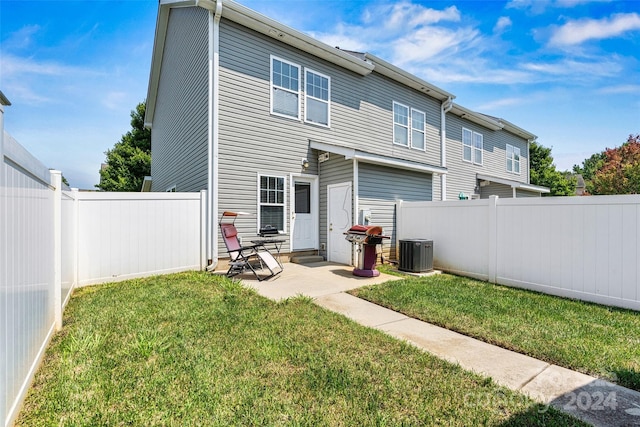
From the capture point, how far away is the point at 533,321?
3.99 meters

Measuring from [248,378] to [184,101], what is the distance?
943cm

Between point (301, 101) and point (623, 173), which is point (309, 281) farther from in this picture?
point (623, 173)

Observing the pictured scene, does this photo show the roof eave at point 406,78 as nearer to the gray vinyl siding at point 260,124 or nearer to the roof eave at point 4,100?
the gray vinyl siding at point 260,124

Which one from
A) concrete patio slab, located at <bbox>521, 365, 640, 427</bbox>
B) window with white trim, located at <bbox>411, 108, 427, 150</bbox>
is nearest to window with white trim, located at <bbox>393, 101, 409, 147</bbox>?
window with white trim, located at <bbox>411, 108, 427, 150</bbox>

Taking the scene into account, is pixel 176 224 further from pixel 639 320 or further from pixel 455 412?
pixel 639 320

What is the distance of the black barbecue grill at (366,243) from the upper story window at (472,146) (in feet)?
31.1

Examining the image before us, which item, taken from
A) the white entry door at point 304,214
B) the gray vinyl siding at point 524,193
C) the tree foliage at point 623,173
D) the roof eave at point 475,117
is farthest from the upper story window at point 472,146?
the tree foliage at point 623,173

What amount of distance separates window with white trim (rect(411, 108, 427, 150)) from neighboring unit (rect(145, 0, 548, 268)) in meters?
0.08

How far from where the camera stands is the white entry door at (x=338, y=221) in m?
7.94

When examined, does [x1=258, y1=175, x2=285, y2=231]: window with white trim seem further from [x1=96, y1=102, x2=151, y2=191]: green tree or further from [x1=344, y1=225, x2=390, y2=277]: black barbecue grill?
[x1=96, y1=102, x2=151, y2=191]: green tree

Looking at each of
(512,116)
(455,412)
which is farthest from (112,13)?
(512,116)

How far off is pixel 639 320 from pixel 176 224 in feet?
27.1

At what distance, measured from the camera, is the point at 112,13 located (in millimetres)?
9648

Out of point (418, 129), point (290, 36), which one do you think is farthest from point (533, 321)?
point (418, 129)
